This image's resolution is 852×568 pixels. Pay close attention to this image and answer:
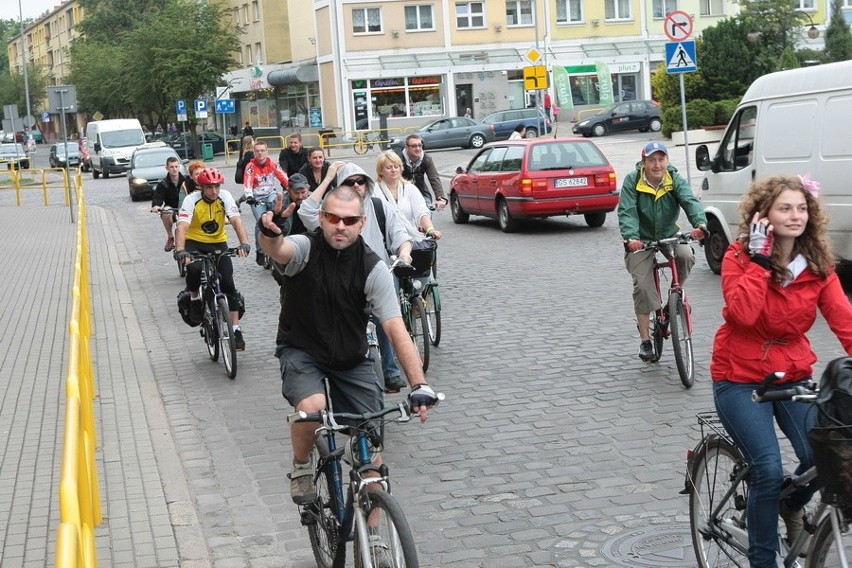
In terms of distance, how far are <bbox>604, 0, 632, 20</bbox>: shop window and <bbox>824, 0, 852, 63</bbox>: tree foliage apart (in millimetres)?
23997

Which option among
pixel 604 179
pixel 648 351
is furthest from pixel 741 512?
pixel 604 179

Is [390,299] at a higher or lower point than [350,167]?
lower

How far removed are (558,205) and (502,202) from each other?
132cm

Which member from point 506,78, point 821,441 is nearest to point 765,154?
point 821,441

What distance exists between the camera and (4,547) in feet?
20.1

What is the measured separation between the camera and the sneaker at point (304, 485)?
5355mm

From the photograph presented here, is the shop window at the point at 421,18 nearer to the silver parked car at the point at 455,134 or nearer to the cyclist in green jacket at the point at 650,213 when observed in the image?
the silver parked car at the point at 455,134

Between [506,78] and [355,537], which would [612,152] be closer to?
[506,78]

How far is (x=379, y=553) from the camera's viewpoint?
14.8 ft

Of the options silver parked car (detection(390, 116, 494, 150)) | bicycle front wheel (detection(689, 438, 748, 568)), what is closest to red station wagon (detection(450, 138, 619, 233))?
bicycle front wheel (detection(689, 438, 748, 568))

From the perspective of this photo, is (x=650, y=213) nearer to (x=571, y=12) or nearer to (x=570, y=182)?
(x=570, y=182)

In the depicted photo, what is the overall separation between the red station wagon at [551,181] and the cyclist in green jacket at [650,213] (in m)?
11.2

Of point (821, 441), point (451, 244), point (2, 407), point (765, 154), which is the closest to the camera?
point (821, 441)

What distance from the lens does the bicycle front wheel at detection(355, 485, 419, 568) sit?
4328 mm
